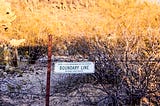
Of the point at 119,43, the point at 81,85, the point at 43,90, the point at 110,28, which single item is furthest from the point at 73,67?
the point at 110,28

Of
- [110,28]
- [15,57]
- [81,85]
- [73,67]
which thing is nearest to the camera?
[73,67]

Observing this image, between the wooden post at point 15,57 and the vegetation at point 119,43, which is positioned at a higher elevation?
the vegetation at point 119,43

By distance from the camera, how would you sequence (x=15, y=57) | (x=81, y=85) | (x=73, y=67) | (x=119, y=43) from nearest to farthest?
(x=73, y=67), (x=119, y=43), (x=81, y=85), (x=15, y=57)

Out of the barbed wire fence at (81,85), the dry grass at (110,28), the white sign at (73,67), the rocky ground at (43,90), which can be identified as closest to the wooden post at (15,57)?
the rocky ground at (43,90)

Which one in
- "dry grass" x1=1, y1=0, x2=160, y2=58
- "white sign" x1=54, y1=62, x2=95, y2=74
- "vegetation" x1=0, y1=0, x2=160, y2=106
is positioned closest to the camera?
"white sign" x1=54, y1=62, x2=95, y2=74

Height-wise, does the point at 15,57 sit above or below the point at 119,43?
below

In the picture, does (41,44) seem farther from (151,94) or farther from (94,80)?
(151,94)

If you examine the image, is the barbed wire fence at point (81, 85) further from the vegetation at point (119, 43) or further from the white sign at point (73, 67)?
the white sign at point (73, 67)

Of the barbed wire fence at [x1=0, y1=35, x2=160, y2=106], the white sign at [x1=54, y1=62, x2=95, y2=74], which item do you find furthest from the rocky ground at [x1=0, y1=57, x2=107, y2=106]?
the white sign at [x1=54, y1=62, x2=95, y2=74]

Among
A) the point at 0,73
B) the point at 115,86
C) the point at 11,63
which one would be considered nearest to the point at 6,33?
the point at 11,63

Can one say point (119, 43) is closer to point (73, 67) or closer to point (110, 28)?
point (73, 67)

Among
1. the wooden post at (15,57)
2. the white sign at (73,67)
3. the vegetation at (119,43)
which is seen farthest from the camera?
the wooden post at (15,57)

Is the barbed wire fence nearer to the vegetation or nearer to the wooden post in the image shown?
the vegetation

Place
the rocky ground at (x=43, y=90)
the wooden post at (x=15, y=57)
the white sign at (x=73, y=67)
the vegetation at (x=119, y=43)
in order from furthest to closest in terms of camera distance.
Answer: the wooden post at (x=15, y=57) → the rocky ground at (x=43, y=90) → the vegetation at (x=119, y=43) → the white sign at (x=73, y=67)
